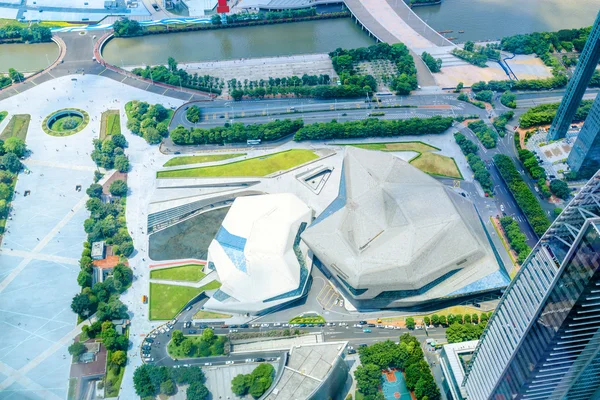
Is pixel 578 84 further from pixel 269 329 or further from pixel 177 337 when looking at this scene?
pixel 177 337

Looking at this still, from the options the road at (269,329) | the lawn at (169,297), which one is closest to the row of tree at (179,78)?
the lawn at (169,297)

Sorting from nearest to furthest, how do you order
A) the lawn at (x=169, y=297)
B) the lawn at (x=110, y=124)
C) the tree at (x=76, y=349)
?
the tree at (x=76, y=349), the lawn at (x=169, y=297), the lawn at (x=110, y=124)


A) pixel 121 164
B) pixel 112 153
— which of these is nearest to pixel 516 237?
pixel 121 164

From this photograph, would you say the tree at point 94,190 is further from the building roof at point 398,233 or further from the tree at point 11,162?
the building roof at point 398,233

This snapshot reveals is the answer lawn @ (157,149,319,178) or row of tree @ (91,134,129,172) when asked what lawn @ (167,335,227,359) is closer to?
lawn @ (157,149,319,178)

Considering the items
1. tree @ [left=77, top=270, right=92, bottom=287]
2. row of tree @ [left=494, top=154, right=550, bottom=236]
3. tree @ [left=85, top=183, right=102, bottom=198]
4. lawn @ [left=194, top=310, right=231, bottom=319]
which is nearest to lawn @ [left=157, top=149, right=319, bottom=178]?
tree @ [left=85, top=183, right=102, bottom=198]

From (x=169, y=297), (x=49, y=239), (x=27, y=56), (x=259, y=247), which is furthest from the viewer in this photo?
(x=27, y=56)
